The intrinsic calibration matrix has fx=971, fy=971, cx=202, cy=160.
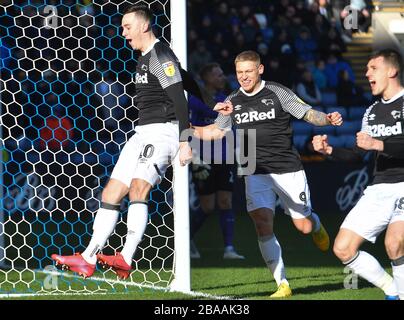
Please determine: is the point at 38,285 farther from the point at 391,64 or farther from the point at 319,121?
the point at 391,64

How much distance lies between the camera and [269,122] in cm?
776

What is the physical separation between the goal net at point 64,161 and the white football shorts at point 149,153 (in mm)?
1433

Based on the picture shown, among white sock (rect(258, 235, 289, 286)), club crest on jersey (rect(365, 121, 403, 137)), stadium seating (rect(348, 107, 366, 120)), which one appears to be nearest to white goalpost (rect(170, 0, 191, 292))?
white sock (rect(258, 235, 289, 286))

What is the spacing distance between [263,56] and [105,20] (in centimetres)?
433

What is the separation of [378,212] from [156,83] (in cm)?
185

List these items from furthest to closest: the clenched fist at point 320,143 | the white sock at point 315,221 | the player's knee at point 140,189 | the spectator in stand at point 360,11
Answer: the spectator in stand at point 360,11
the white sock at point 315,221
the player's knee at point 140,189
the clenched fist at point 320,143

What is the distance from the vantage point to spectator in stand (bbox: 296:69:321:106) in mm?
17922

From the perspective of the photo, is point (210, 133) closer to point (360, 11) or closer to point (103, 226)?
point (103, 226)

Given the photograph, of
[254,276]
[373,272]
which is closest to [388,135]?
[373,272]

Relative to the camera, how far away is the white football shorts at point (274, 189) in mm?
7723

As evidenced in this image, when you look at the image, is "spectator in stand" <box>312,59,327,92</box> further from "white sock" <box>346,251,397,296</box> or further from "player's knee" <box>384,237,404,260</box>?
"player's knee" <box>384,237,404,260</box>

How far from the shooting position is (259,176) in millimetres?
→ 7809

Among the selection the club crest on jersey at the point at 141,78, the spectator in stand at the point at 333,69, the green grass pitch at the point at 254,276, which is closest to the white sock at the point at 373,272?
the green grass pitch at the point at 254,276

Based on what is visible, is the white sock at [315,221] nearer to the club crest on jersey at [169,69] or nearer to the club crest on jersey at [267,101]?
the club crest on jersey at [267,101]
